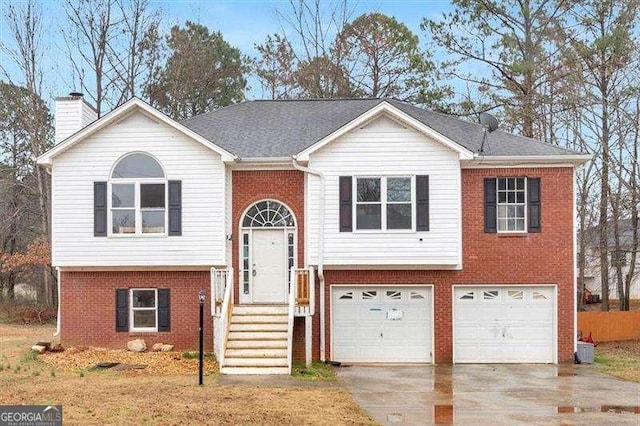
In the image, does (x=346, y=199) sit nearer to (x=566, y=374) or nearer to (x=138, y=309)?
(x=138, y=309)

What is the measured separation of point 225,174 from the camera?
65.3 ft

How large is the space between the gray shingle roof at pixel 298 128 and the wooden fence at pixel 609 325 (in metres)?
9.72

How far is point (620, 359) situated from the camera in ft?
73.5

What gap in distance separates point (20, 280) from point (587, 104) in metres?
32.4

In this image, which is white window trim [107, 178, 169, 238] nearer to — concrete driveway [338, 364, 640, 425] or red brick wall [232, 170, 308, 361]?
red brick wall [232, 170, 308, 361]

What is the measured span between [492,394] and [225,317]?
20.8ft

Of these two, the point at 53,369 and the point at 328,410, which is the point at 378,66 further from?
the point at 328,410

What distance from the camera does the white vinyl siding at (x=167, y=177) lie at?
64.6ft

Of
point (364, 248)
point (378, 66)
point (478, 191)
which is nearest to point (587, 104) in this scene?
point (378, 66)

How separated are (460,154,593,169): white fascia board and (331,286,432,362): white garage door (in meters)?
3.46

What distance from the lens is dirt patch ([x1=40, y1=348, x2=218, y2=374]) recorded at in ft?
57.7

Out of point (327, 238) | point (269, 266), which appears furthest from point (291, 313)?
point (269, 266)

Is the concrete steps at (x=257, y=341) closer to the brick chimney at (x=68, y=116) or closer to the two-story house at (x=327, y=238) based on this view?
the two-story house at (x=327, y=238)

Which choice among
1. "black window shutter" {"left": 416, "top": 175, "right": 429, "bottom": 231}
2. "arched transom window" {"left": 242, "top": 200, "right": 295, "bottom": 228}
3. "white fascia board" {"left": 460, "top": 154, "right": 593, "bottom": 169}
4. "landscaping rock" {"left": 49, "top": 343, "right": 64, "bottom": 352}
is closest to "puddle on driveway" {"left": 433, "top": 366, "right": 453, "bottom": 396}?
"black window shutter" {"left": 416, "top": 175, "right": 429, "bottom": 231}
